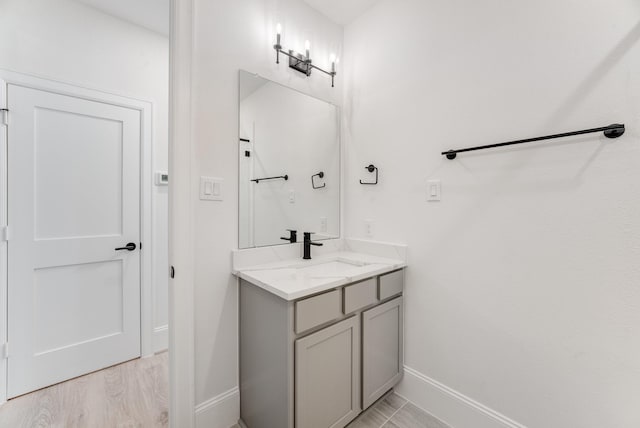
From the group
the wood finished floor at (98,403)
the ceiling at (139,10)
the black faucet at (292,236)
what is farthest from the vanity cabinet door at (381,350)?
the ceiling at (139,10)

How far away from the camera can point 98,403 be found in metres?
1.66

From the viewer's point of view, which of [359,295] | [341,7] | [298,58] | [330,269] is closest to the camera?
[359,295]

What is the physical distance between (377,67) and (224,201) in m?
1.44

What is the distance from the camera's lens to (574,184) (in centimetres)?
112

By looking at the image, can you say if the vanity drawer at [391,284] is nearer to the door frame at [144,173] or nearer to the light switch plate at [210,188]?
the light switch plate at [210,188]

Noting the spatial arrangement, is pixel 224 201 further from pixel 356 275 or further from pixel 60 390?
pixel 60 390

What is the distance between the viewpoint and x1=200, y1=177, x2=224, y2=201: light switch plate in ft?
4.68

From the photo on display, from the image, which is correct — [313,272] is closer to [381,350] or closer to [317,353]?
[317,353]

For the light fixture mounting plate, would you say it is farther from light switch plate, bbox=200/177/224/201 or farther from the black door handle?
the black door handle

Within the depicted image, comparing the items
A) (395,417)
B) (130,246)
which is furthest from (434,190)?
(130,246)

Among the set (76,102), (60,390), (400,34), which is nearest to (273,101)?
(400,34)

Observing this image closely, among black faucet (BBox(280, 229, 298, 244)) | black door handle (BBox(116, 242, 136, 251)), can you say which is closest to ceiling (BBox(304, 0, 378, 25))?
black faucet (BBox(280, 229, 298, 244))

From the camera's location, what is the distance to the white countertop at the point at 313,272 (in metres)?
1.21

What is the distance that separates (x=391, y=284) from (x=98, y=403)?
1996 mm
